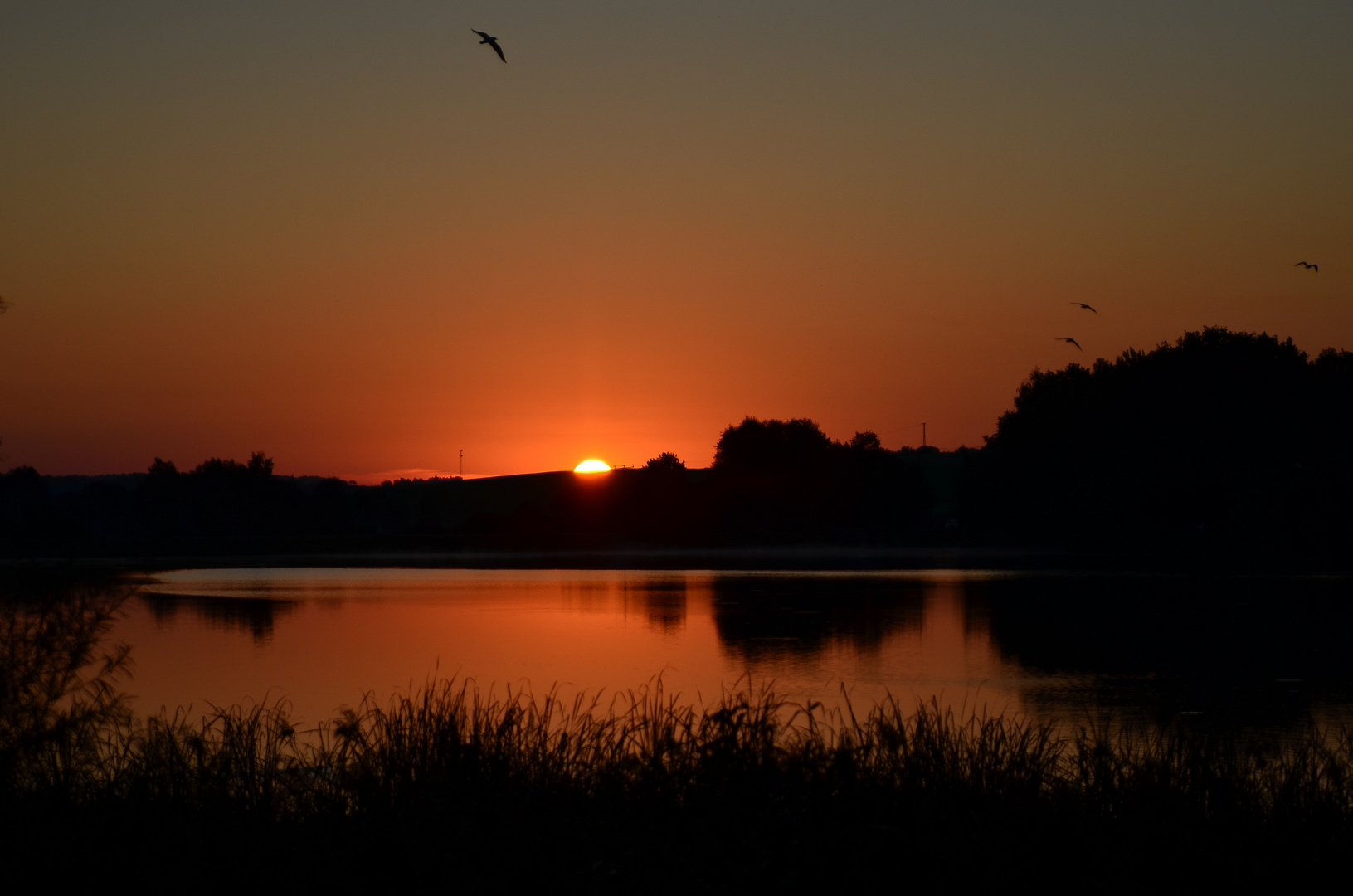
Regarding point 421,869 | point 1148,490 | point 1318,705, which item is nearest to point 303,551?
point 1148,490

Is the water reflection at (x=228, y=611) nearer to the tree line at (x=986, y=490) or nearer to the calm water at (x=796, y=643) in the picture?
the calm water at (x=796, y=643)

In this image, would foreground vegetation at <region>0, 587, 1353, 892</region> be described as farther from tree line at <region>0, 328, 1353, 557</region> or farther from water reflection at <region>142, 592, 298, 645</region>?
tree line at <region>0, 328, 1353, 557</region>

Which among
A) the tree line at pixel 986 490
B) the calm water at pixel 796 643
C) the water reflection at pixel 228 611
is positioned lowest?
the calm water at pixel 796 643

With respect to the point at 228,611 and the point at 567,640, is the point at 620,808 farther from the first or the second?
the point at 228,611

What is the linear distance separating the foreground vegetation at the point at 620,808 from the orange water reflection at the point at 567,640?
9.32 feet

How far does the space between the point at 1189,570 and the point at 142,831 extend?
218 feet

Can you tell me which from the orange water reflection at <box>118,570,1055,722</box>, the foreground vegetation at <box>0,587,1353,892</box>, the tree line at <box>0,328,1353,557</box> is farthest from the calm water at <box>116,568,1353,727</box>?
the tree line at <box>0,328,1353,557</box>

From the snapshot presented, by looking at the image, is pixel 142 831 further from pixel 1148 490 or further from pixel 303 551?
pixel 303 551

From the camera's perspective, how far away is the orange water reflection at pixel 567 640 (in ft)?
73.6

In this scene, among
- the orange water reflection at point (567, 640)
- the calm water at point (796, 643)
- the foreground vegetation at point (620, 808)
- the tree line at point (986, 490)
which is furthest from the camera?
the tree line at point (986, 490)

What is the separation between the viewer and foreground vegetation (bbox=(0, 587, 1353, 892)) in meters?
8.28

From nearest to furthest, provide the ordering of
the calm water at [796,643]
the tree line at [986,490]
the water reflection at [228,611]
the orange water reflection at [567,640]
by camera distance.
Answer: the calm water at [796,643], the orange water reflection at [567,640], the water reflection at [228,611], the tree line at [986,490]

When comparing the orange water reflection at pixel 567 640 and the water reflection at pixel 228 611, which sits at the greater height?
the water reflection at pixel 228 611

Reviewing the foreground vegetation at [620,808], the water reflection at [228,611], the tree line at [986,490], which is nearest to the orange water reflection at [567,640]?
the water reflection at [228,611]
